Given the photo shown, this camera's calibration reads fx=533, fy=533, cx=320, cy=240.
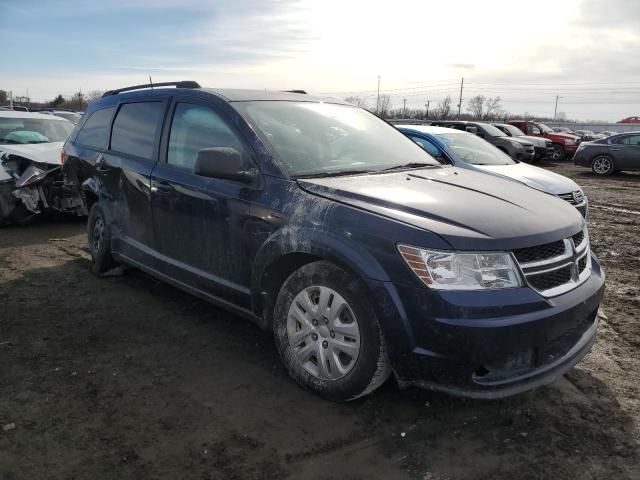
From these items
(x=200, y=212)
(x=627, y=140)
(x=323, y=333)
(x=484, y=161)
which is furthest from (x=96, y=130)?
(x=627, y=140)

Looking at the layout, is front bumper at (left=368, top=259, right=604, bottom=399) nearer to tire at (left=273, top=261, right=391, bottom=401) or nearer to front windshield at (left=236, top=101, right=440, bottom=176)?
tire at (left=273, top=261, right=391, bottom=401)

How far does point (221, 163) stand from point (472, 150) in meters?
5.92

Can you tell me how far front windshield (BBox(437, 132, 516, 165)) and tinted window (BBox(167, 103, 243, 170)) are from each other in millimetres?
4901

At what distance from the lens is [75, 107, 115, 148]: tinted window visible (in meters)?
5.20

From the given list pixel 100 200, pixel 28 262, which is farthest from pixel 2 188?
pixel 100 200

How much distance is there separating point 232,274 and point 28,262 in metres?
Answer: 3.63

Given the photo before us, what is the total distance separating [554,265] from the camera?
9.43 ft

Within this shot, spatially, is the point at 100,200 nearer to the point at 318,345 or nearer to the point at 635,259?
the point at 318,345

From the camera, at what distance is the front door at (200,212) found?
355 cm

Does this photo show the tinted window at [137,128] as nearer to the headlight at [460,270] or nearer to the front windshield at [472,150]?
the headlight at [460,270]

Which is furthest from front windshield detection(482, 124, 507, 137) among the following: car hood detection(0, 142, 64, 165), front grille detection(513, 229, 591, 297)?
front grille detection(513, 229, 591, 297)

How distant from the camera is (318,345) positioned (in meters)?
3.12

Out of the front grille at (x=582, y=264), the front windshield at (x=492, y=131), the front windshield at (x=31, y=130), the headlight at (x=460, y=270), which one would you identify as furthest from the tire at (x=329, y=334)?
the front windshield at (x=492, y=131)

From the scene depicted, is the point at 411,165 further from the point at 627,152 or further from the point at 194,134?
the point at 627,152
